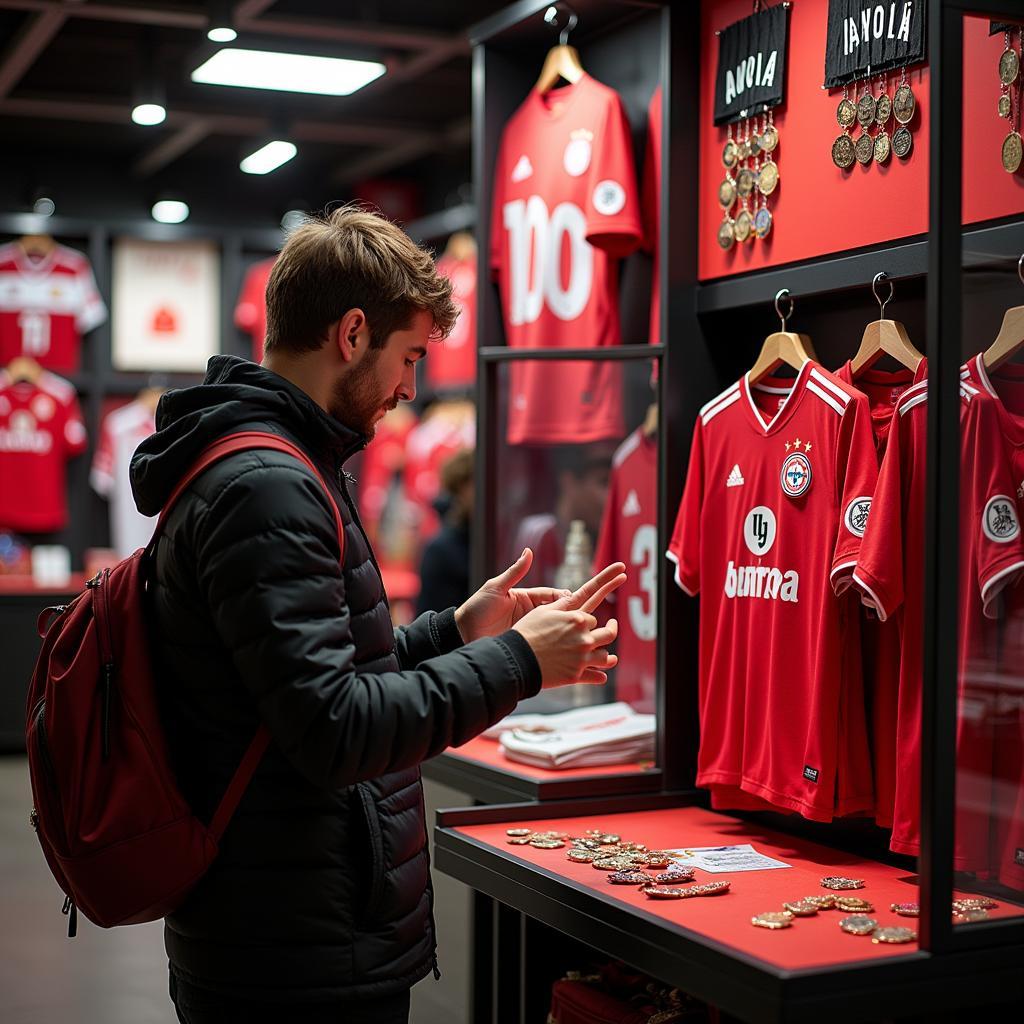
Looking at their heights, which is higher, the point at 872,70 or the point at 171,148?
the point at 171,148

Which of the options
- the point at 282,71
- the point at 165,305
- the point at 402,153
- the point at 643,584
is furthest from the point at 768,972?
the point at 165,305

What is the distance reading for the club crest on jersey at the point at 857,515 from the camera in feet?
7.84

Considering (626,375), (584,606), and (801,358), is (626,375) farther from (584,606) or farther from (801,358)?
(584,606)

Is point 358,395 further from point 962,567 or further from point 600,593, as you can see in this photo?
point 962,567

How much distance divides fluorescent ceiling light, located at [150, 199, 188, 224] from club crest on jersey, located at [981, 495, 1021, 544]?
25.2 feet

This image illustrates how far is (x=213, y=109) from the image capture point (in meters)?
7.49

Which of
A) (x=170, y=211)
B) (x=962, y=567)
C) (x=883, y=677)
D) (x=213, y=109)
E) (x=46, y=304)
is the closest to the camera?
(x=962, y=567)

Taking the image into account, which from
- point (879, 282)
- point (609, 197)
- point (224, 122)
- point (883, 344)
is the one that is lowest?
point (883, 344)

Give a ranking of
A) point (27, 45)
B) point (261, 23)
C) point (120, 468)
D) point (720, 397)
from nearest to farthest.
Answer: point (720, 397) < point (261, 23) < point (27, 45) < point (120, 468)

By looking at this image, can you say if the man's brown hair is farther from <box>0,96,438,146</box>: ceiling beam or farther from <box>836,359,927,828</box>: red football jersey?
<box>0,96,438,146</box>: ceiling beam

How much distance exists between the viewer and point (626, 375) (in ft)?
12.7

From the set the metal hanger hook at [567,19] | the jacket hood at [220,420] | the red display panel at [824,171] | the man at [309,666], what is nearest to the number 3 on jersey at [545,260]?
the metal hanger hook at [567,19]

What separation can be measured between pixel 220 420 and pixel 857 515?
3.79 ft

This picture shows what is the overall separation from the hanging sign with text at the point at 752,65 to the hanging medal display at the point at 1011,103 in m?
0.67
